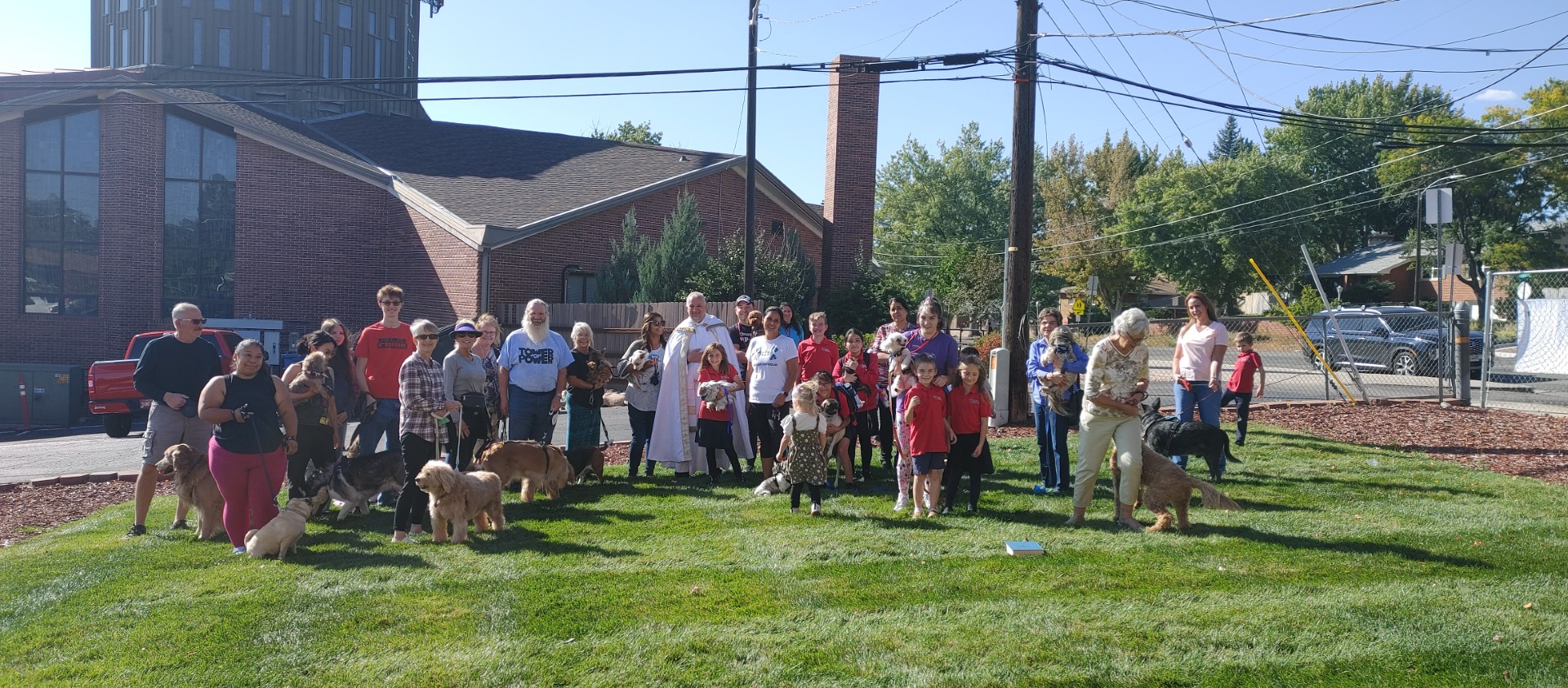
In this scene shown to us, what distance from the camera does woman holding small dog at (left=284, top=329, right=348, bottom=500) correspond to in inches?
310

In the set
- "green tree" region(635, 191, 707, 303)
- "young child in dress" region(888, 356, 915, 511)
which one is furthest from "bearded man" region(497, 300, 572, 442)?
"green tree" region(635, 191, 707, 303)

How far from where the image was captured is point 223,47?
37.0 m

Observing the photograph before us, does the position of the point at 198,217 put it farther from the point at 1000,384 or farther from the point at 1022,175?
the point at 1022,175

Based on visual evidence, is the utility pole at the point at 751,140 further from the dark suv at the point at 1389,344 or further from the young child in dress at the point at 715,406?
the dark suv at the point at 1389,344

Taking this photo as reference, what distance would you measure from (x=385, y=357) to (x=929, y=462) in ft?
14.5

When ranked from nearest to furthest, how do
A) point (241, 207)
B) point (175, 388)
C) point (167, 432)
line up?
point (175, 388)
point (167, 432)
point (241, 207)

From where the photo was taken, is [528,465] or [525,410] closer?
[528,465]

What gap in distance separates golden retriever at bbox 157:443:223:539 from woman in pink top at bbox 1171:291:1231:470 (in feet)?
25.3

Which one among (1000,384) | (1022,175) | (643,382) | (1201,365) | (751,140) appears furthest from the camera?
(751,140)

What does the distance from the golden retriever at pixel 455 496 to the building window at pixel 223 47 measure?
36127 millimetres

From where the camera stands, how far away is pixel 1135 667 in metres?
4.69

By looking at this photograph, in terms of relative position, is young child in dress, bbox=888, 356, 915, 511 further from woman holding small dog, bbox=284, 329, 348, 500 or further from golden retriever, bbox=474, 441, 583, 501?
woman holding small dog, bbox=284, 329, 348, 500

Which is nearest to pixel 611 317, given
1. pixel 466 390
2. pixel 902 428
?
pixel 466 390

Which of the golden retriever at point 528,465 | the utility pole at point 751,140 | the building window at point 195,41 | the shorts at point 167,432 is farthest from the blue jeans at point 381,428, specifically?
the building window at point 195,41
